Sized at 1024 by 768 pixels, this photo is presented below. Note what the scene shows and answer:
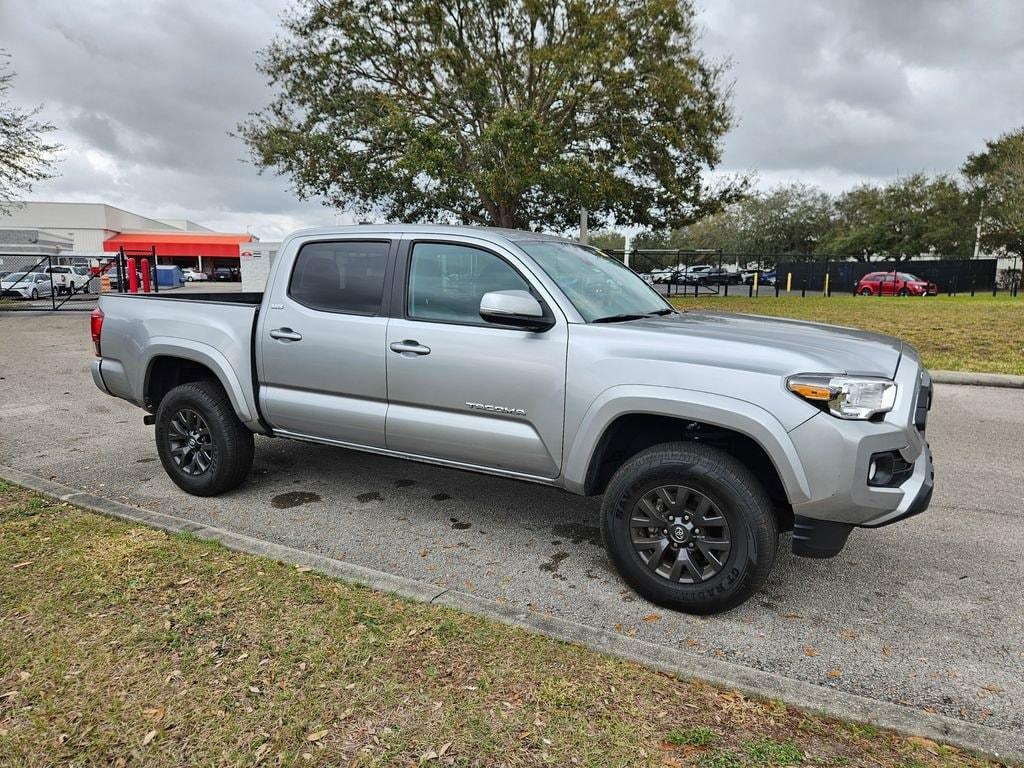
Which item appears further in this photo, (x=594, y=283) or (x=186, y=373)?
(x=186, y=373)

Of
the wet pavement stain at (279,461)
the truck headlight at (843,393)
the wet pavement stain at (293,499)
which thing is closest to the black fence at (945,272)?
the wet pavement stain at (279,461)

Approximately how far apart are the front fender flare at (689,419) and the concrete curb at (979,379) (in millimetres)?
7439

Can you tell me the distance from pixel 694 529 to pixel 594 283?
158cm

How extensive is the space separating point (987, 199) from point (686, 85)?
37.4 metres

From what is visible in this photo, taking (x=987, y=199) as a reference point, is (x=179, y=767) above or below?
below

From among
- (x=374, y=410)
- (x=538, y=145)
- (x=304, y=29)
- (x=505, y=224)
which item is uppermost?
(x=304, y=29)

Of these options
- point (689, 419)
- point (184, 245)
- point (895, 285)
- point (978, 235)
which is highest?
point (978, 235)

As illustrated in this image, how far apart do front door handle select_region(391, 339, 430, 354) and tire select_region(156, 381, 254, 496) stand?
4.81 ft

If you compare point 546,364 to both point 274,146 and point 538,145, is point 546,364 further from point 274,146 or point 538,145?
point 274,146

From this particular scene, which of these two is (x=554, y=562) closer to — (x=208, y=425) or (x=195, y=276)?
(x=208, y=425)

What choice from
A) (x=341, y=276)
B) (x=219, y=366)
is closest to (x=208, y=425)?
(x=219, y=366)

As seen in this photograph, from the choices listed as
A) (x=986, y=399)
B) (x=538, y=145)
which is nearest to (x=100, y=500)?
(x=986, y=399)

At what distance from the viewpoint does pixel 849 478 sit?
2.89m

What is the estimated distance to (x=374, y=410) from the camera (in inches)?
161
